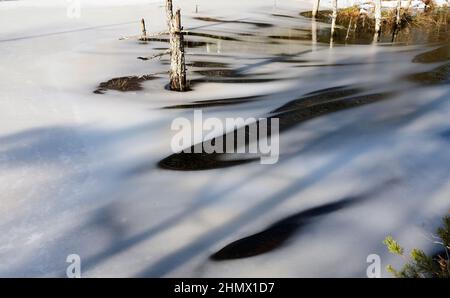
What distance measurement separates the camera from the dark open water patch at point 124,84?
1008cm

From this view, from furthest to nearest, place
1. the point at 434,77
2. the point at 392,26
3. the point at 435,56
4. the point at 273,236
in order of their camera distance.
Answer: the point at 392,26
the point at 435,56
the point at 434,77
the point at 273,236

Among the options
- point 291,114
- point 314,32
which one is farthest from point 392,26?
point 291,114

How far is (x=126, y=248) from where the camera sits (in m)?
4.32

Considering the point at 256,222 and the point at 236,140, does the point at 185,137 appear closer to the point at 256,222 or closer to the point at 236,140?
the point at 236,140

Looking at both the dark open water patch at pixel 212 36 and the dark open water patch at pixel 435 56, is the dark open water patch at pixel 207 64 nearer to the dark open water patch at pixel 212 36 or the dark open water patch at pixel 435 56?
the dark open water patch at pixel 212 36

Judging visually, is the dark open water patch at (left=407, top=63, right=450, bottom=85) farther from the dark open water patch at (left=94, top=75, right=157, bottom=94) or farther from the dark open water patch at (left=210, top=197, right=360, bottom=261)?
the dark open water patch at (left=94, top=75, right=157, bottom=94)

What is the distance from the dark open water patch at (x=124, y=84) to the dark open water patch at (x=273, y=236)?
678 centimetres

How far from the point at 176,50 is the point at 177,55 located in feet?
0.44

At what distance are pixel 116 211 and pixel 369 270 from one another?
10.9ft

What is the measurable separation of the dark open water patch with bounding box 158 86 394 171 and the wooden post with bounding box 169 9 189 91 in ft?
9.31

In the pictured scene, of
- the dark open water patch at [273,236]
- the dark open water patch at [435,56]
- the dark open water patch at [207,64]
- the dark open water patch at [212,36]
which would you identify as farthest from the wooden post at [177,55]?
the dark open water patch at [435,56]

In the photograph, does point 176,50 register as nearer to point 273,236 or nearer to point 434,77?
point 273,236

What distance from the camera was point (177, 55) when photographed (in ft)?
31.1

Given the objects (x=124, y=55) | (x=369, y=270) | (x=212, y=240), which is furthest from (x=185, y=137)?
(x=124, y=55)
